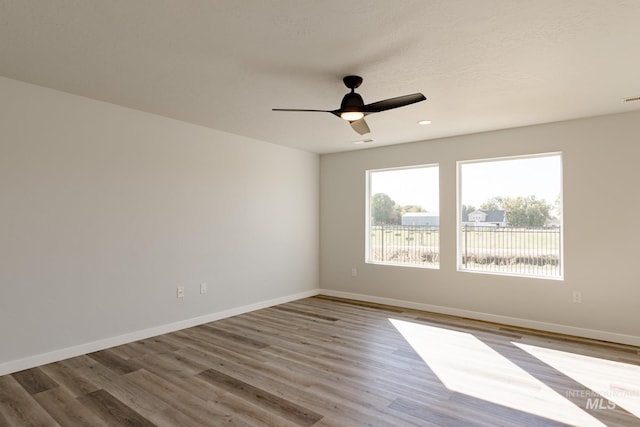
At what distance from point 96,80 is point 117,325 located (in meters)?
2.29

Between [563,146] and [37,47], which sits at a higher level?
[37,47]

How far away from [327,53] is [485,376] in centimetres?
272

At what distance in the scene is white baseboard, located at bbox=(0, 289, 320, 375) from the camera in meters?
2.97

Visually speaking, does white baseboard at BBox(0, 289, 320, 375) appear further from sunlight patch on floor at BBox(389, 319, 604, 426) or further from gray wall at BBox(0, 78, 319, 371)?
sunlight patch on floor at BBox(389, 319, 604, 426)

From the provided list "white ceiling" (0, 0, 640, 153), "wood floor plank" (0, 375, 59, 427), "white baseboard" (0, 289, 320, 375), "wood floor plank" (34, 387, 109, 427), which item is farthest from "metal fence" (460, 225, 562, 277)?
"wood floor plank" (0, 375, 59, 427)

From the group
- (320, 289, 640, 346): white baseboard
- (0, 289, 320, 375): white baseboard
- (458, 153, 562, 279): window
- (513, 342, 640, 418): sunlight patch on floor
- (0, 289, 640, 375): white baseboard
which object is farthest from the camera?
(458, 153, 562, 279): window

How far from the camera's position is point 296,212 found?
5793mm

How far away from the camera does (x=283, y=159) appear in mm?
5559

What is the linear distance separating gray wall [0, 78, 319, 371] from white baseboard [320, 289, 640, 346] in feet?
5.67

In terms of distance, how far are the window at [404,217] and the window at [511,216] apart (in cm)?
41

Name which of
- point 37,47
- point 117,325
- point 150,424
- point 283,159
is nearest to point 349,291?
point 283,159

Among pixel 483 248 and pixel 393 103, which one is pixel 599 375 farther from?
pixel 393 103

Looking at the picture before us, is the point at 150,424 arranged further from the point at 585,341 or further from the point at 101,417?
the point at 585,341

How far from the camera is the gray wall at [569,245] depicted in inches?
148
